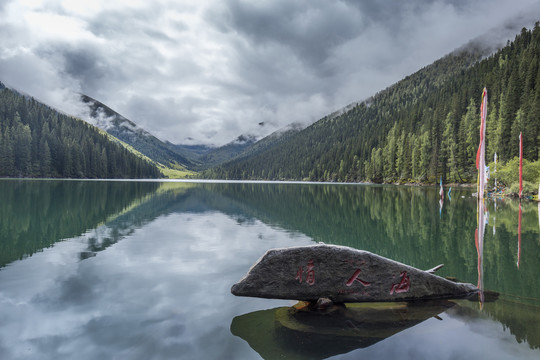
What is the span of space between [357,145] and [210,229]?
164304 mm

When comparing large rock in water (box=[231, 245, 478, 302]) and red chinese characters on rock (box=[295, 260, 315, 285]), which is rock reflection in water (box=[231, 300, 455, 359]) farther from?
red chinese characters on rock (box=[295, 260, 315, 285])

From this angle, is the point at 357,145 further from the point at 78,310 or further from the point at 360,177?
the point at 78,310

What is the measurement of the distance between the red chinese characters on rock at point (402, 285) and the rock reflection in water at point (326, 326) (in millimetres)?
331

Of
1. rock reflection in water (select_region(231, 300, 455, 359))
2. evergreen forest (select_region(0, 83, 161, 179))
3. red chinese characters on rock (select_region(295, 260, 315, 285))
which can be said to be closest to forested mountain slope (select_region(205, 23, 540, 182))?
rock reflection in water (select_region(231, 300, 455, 359))

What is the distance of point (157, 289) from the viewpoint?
Result: 9.23m

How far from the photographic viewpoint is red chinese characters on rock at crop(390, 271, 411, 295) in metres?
7.91

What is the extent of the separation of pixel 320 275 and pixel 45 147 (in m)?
152

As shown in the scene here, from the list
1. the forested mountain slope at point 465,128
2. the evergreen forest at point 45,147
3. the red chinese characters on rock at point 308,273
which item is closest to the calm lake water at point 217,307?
the red chinese characters on rock at point 308,273

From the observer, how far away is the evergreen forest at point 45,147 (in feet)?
400

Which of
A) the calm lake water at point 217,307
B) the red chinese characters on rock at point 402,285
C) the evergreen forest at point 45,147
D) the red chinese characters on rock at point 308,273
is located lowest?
Result: the calm lake water at point 217,307

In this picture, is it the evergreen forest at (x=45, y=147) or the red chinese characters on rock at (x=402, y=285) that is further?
the evergreen forest at (x=45, y=147)

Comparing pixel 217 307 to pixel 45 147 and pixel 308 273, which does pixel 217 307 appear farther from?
pixel 45 147

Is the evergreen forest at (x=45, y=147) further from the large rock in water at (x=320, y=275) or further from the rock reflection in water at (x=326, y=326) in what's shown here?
the rock reflection in water at (x=326, y=326)

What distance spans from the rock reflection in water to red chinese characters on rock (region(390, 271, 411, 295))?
1.09 ft
